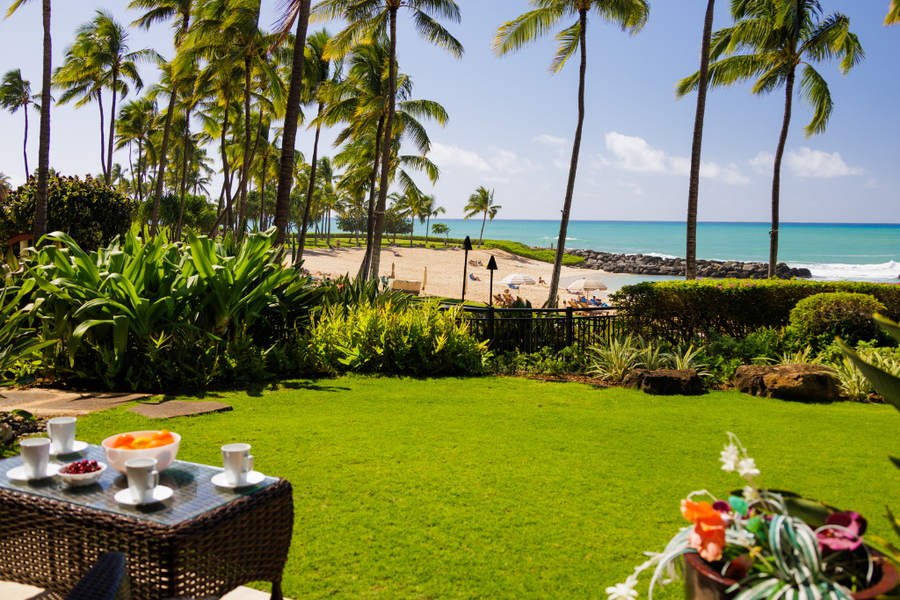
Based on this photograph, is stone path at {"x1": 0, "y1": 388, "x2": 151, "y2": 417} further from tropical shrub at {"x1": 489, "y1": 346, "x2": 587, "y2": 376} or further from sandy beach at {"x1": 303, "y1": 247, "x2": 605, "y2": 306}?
sandy beach at {"x1": 303, "y1": 247, "x2": 605, "y2": 306}

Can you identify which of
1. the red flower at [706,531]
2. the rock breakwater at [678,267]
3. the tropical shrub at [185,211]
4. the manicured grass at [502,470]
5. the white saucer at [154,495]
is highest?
the tropical shrub at [185,211]

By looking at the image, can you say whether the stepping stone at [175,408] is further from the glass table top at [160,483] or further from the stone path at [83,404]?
the glass table top at [160,483]

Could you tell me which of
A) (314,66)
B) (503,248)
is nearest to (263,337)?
(314,66)

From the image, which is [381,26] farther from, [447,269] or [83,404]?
[447,269]

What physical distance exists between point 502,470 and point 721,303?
6854mm

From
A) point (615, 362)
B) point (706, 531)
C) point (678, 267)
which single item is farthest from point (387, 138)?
point (678, 267)

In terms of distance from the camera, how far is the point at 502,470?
4.30 metres

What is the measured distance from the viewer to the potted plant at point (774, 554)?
1.18 meters

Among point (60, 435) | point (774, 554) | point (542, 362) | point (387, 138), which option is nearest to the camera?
point (774, 554)

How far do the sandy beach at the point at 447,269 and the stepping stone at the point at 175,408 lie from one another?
2801 centimetres

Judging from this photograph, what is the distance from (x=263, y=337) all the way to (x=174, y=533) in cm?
689

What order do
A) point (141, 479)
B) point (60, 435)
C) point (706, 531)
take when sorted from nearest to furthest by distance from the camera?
1. point (706, 531)
2. point (141, 479)
3. point (60, 435)

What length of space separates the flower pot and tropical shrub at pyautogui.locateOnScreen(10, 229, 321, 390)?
20.8ft

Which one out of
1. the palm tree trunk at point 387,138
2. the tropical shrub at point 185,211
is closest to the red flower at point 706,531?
the palm tree trunk at point 387,138
